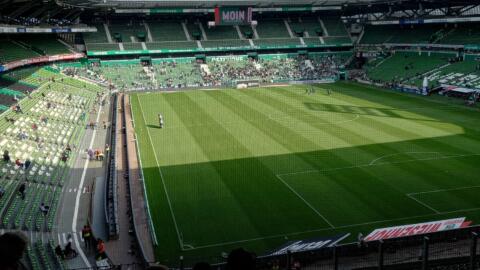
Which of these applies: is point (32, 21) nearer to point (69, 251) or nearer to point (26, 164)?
point (26, 164)

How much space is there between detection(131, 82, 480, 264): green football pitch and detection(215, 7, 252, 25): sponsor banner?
30042 mm

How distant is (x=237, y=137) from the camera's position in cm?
3281

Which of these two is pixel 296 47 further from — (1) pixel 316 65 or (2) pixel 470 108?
(2) pixel 470 108

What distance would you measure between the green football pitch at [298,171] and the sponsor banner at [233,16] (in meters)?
30.0

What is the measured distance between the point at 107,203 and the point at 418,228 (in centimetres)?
1323

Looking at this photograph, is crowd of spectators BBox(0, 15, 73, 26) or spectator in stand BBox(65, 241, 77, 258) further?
crowd of spectators BBox(0, 15, 73, 26)

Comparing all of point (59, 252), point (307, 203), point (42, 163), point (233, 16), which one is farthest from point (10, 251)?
point (233, 16)

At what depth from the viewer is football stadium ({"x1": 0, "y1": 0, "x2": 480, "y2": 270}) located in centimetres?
1631

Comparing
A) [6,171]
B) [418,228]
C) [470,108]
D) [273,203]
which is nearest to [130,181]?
[6,171]

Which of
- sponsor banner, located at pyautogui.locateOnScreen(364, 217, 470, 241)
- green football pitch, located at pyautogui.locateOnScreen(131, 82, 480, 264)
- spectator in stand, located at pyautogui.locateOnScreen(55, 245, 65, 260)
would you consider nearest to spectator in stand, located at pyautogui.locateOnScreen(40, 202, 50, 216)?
spectator in stand, located at pyautogui.locateOnScreen(55, 245, 65, 260)

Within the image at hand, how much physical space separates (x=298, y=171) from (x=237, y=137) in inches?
342

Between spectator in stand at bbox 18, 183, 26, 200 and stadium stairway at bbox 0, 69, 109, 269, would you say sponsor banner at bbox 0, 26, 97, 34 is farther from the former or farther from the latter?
spectator in stand at bbox 18, 183, 26, 200

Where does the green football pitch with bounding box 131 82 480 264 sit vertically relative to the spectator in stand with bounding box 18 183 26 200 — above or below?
below

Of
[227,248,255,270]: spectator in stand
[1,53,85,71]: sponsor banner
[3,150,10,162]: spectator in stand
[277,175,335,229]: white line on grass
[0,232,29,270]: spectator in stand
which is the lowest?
[277,175,335,229]: white line on grass
